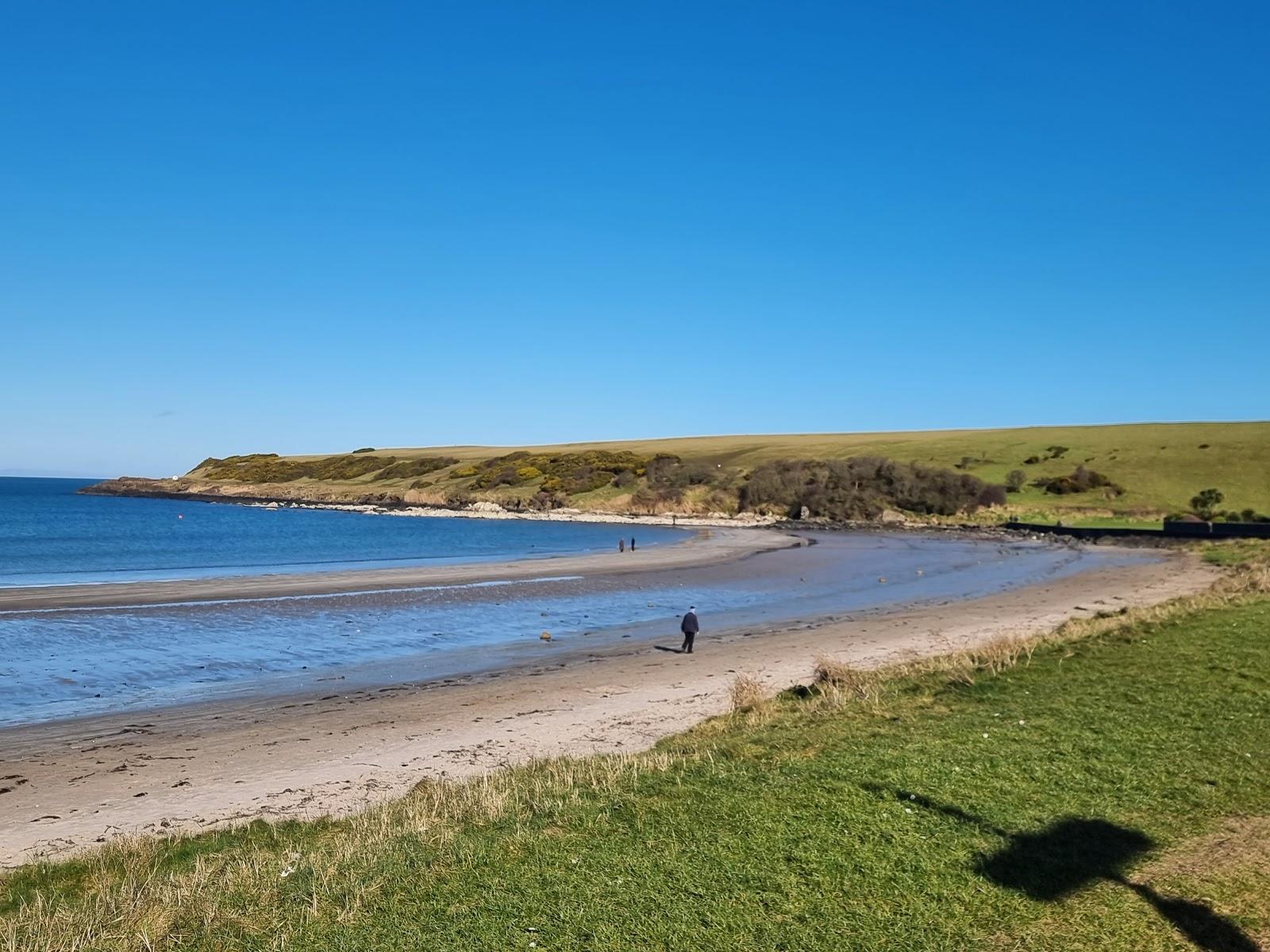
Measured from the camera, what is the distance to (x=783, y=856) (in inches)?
319

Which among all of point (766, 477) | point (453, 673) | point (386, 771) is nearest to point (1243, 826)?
point (386, 771)

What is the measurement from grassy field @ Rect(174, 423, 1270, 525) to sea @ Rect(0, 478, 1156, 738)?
19886mm

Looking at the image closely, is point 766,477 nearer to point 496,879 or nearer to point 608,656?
point 608,656

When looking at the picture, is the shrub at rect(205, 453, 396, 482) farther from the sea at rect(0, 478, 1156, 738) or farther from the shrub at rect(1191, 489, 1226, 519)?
the shrub at rect(1191, 489, 1226, 519)

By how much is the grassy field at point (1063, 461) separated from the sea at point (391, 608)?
19886mm

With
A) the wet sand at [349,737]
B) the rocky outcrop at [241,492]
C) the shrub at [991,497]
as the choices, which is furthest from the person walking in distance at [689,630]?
the rocky outcrop at [241,492]

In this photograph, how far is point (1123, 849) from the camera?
26.8ft

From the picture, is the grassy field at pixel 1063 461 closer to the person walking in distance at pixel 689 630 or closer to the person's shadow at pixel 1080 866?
the person walking in distance at pixel 689 630

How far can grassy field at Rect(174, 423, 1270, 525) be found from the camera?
8488 cm

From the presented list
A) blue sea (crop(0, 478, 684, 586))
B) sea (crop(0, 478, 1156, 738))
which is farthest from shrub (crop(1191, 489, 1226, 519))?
blue sea (crop(0, 478, 684, 586))

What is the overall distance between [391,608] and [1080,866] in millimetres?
29595

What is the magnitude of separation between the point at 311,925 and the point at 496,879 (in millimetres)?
1384

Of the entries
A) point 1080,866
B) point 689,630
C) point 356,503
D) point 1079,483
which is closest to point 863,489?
point 1079,483

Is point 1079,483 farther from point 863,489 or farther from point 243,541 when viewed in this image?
point 243,541
